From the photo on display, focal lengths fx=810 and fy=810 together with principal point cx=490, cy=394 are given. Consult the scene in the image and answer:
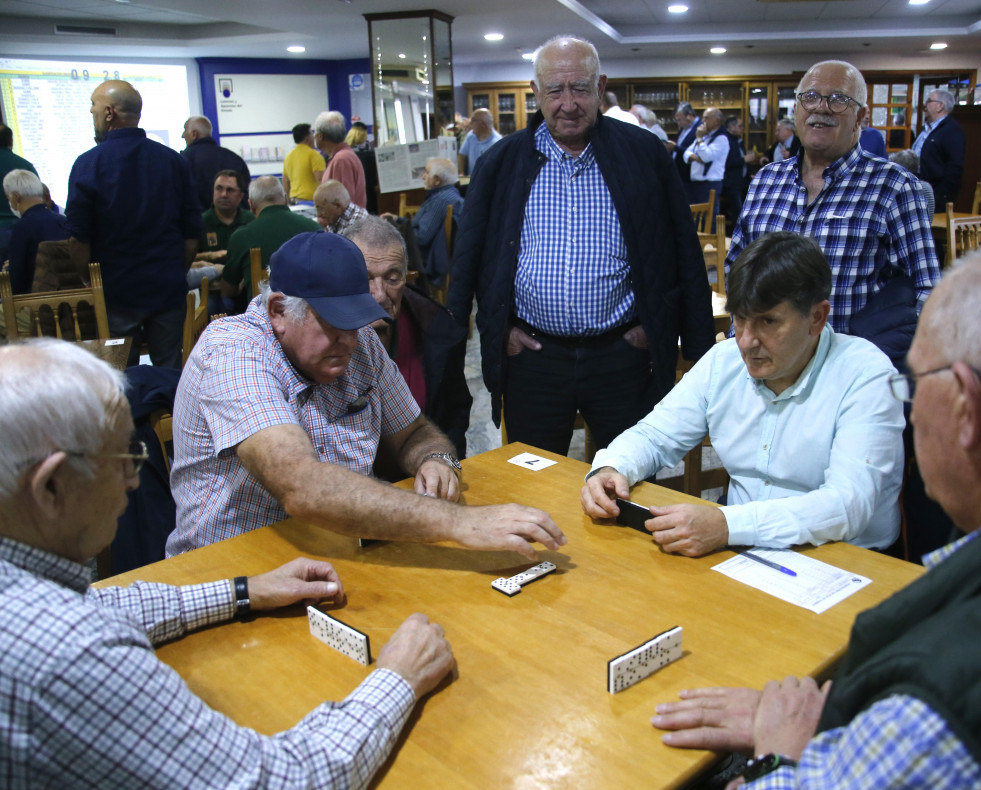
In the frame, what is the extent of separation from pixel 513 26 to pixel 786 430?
10.4 meters

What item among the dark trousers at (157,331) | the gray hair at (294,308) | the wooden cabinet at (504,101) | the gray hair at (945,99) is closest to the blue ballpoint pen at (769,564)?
the gray hair at (294,308)

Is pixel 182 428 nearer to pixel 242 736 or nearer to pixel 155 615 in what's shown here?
pixel 155 615

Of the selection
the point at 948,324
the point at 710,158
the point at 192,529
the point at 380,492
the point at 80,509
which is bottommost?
the point at 192,529

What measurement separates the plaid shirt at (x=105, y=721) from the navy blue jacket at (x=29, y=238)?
4.50 metres

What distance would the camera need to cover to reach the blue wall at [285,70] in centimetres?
1348

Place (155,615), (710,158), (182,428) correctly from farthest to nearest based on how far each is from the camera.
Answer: (710,158) → (182,428) → (155,615)

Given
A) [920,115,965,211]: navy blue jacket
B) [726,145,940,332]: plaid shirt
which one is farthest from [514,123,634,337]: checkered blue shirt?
[920,115,965,211]: navy blue jacket

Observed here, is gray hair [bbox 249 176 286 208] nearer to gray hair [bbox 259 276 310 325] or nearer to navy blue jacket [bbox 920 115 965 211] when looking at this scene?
gray hair [bbox 259 276 310 325]

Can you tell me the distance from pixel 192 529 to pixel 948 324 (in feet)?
5.07

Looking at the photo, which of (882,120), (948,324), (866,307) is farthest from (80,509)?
(882,120)

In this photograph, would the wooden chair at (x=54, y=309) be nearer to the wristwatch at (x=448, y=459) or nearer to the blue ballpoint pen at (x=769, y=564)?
the wristwatch at (x=448, y=459)

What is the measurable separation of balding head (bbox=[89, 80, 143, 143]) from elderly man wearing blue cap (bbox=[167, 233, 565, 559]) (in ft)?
9.70

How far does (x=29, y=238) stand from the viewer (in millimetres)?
4816

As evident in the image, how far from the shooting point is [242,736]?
936mm
